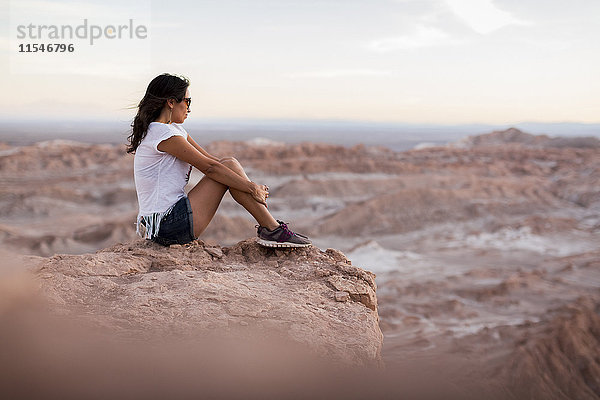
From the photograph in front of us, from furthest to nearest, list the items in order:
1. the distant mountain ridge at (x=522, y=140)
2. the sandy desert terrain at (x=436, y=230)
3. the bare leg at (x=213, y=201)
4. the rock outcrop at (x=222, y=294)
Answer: the distant mountain ridge at (x=522, y=140) < the sandy desert terrain at (x=436, y=230) < the bare leg at (x=213, y=201) < the rock outcrop at (x=222, y=294)

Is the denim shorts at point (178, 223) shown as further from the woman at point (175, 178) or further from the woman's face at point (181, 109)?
the woman's face at point (181, 109)

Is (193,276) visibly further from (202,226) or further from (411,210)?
(411,210)

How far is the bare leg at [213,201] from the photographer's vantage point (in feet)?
10.2

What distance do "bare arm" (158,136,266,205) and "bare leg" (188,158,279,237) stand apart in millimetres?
58

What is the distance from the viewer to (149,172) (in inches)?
122

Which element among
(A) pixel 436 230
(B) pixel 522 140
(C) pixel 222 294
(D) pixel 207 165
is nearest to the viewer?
(C) pixel 222 294

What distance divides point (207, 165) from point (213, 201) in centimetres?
26

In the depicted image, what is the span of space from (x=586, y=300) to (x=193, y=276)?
9131mm

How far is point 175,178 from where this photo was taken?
10.3ft

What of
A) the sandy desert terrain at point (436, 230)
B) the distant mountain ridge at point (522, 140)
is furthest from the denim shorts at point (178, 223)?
the distant mountain ridge at point (522, 140)

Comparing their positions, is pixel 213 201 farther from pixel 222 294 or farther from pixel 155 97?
pixel 222 294

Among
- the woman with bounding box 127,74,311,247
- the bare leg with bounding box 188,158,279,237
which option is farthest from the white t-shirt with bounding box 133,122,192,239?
the bare leg with bounding box 188,158,279,237

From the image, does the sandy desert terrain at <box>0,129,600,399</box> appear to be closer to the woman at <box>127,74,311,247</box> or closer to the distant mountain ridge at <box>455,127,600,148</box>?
the woman at <box>127,74,311,247</box>

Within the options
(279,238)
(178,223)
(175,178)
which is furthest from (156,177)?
(279,238)
